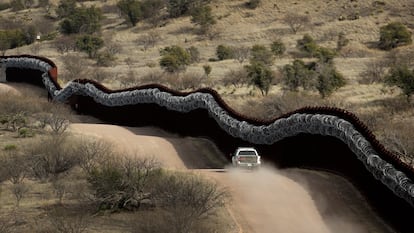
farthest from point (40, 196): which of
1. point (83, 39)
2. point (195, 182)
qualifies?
point (83, 39)

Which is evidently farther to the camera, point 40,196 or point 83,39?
point 83,39

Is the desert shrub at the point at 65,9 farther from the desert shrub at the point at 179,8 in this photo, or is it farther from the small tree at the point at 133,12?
the desert shrub at the point at 179,8

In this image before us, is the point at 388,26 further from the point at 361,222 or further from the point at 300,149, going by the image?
the point at 361,222

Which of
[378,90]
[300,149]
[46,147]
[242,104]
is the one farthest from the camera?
[378,90]

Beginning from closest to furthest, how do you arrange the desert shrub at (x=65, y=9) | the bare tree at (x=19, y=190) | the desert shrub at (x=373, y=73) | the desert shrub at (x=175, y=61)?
the bare tree at (x=19, y=190) → the desert shrub at (x=373, y=73) → the desert shrub at (x=175, y=61) → the desert shrub at (x=65, y=9)

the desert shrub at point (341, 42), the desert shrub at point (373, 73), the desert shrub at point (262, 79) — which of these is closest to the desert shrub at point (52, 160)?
the desert shrub at point (262, 79)

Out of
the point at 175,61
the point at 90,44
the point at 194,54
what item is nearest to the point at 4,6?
the point at 90,44

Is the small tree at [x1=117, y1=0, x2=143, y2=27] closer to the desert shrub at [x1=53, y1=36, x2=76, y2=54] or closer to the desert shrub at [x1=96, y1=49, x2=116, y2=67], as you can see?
the desert shrub at [x1=53, y1=36, x2=76, y2=54]

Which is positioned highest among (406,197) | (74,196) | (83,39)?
(406,197)
